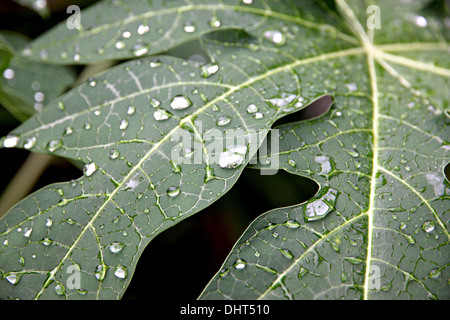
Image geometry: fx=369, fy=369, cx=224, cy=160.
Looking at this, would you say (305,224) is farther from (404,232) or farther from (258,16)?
(258,16)

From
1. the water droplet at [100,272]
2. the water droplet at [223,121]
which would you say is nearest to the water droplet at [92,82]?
the water droplet at [223,121]

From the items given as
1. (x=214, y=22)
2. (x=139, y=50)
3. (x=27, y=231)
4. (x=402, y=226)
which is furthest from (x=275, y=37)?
(x=27, y=231)

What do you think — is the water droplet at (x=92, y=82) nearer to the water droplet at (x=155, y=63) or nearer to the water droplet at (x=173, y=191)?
the water droplet at (x=155, y=63)

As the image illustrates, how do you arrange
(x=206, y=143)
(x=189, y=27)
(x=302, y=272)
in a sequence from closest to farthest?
(x=302, y=272), (x=206, y=143), (x=189, y=27)

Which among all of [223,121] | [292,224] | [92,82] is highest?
[92,82]

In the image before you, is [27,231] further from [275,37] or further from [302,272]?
[275,37]
